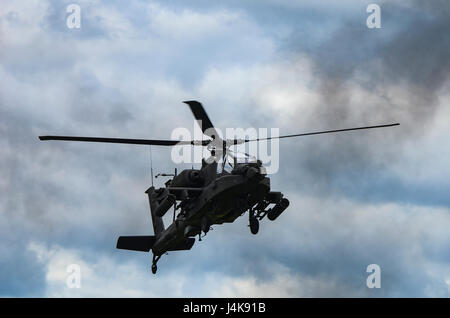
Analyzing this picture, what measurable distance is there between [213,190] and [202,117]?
13.8ft

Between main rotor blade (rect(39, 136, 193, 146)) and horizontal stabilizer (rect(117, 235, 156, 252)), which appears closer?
main rotor blade (rect(39, 136, 193, 146))

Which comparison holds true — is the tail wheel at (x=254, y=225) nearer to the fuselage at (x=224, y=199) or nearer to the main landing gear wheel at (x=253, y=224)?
the main landing gear wheel at (x=253, y=224)

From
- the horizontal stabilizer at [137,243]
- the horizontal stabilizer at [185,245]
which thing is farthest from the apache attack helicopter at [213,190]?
the horizontal stabilizer at [137,243]

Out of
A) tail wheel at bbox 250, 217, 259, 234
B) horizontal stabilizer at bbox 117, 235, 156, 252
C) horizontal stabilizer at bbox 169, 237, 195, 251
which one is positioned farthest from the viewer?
horizontal stabilizer at bbox 117, 235, 156, 252

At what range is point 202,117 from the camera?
45125mm

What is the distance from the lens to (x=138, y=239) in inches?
2186

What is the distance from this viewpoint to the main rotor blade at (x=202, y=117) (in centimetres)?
4412

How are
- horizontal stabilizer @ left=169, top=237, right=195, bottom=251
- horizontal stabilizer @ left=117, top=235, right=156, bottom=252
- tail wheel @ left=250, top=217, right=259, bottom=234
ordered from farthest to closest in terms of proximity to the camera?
horizontal stabilizer @ left=117, top=235, right=156, bottom=252, horizontal stabilizer @ left=169, top=237, right=195, bottom=251, tail wheel @ left=250, top=217, right=259, bottom=234

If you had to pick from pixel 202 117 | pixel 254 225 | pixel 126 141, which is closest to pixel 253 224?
pixel 254 225

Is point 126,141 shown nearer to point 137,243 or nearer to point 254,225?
point 254,225

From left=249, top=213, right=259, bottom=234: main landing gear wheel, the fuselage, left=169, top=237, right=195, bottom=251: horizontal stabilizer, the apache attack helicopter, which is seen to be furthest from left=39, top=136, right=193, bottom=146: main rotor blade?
left=169, top=237, right=195, bottom=251: horizontal stabilizer

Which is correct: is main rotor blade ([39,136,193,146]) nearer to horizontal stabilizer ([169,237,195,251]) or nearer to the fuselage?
the fuselage

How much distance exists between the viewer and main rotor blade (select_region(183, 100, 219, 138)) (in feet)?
145

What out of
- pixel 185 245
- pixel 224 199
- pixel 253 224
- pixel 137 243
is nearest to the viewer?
pixel 224 199
